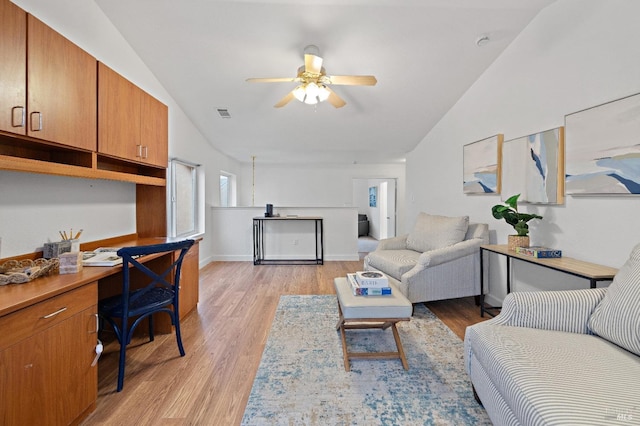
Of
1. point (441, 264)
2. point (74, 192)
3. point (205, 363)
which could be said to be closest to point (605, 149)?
point (441, 264)

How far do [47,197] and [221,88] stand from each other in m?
2.18

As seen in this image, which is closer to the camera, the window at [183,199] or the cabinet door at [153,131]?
the cabinet door at [153,131]

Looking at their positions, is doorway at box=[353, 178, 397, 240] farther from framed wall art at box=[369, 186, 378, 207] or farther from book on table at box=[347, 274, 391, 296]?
book on table at box=[347, 274, 391, 296]

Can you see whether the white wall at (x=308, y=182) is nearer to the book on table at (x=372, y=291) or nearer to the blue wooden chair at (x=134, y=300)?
the blue wooden chair at (x=134, y=300)

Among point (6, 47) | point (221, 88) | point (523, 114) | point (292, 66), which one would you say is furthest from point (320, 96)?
point (6, 47)

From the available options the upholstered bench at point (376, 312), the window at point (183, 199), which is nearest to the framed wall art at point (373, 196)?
the window at point (183, 199)

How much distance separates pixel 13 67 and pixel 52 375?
1.45 metres

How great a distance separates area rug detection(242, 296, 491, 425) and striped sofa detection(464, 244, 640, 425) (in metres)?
0.24

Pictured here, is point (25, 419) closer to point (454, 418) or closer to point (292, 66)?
point (454, 418)

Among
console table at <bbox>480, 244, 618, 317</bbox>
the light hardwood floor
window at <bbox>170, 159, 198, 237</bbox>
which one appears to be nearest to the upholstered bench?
the light hardwood floor

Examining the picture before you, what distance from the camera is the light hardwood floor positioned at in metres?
1.55

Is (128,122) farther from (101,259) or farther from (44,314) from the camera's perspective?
(44,314)

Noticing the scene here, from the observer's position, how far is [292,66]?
3.13m

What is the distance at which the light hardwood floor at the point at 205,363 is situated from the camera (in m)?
1.55
